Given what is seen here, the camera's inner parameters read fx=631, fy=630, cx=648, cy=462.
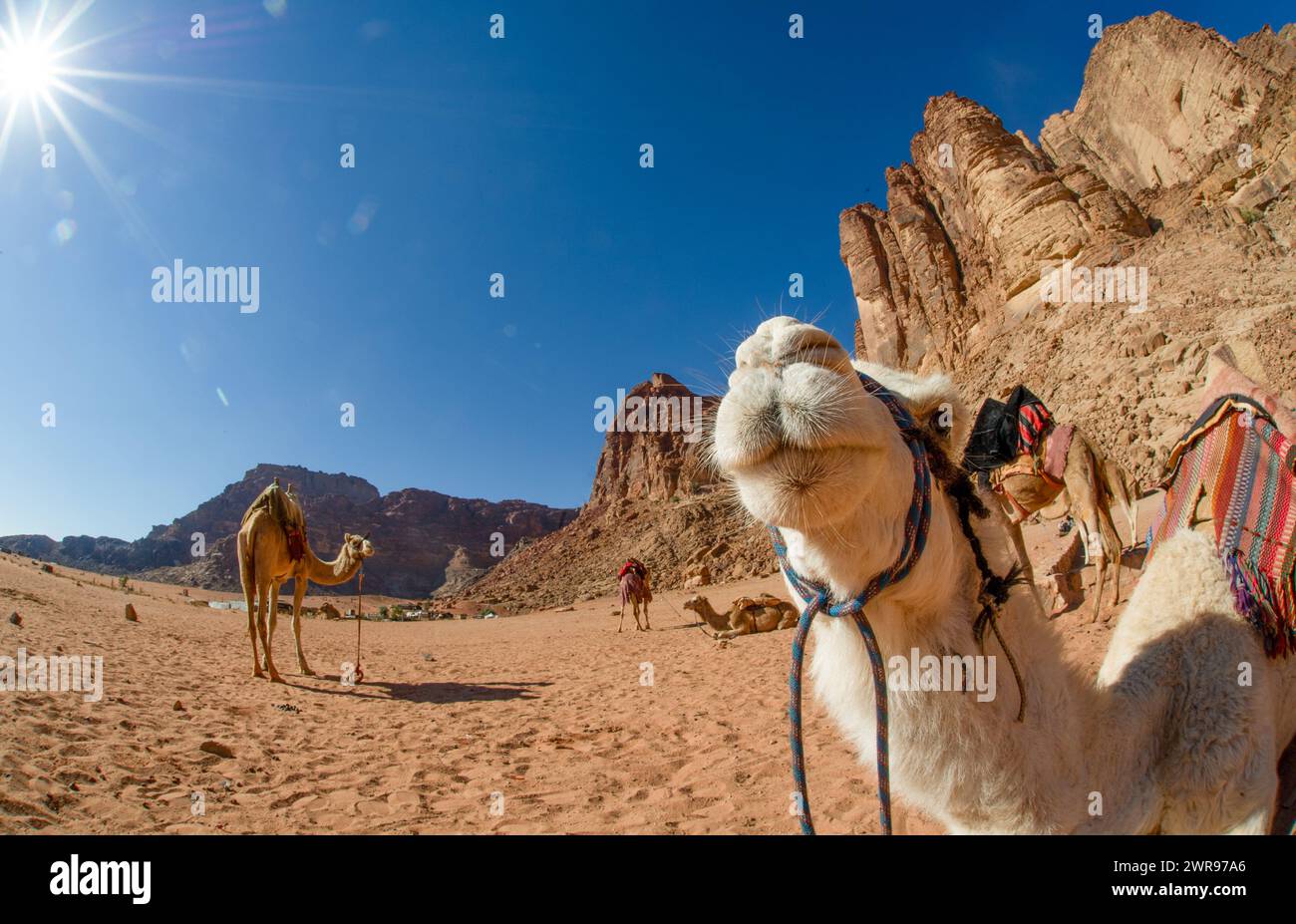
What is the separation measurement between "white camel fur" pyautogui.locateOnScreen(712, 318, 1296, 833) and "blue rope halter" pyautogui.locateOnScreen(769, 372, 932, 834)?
0.10 feet

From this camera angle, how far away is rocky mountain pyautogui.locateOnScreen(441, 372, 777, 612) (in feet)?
134

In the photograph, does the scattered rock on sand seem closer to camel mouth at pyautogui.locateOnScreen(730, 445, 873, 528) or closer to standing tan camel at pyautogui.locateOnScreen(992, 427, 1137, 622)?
camel mouth at pyautogui.locateOnScreen(730, 445, 873, 528)

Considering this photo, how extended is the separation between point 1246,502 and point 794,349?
1995 mm

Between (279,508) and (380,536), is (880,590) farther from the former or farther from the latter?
(380,536)

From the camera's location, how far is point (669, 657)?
12375 millimetres

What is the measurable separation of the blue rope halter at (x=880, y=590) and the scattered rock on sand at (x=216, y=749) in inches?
229

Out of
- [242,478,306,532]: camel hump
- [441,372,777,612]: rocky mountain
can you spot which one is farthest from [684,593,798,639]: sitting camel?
[441,372,777,612]: rocky mountain

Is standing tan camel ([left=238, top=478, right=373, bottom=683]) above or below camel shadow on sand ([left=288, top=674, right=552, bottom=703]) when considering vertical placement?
above

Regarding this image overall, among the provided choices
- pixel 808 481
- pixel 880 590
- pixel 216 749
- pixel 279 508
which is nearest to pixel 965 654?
pixel 880 590

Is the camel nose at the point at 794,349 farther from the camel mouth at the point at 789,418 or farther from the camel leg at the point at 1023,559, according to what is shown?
the camel leg at the point at 1023,559

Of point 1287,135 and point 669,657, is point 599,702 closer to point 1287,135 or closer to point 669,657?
point 669,657

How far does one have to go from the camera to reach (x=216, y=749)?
5.40 meters

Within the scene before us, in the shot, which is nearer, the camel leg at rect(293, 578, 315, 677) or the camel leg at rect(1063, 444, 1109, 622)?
the camel leg at rect(1063, 444, 1109, 622)
